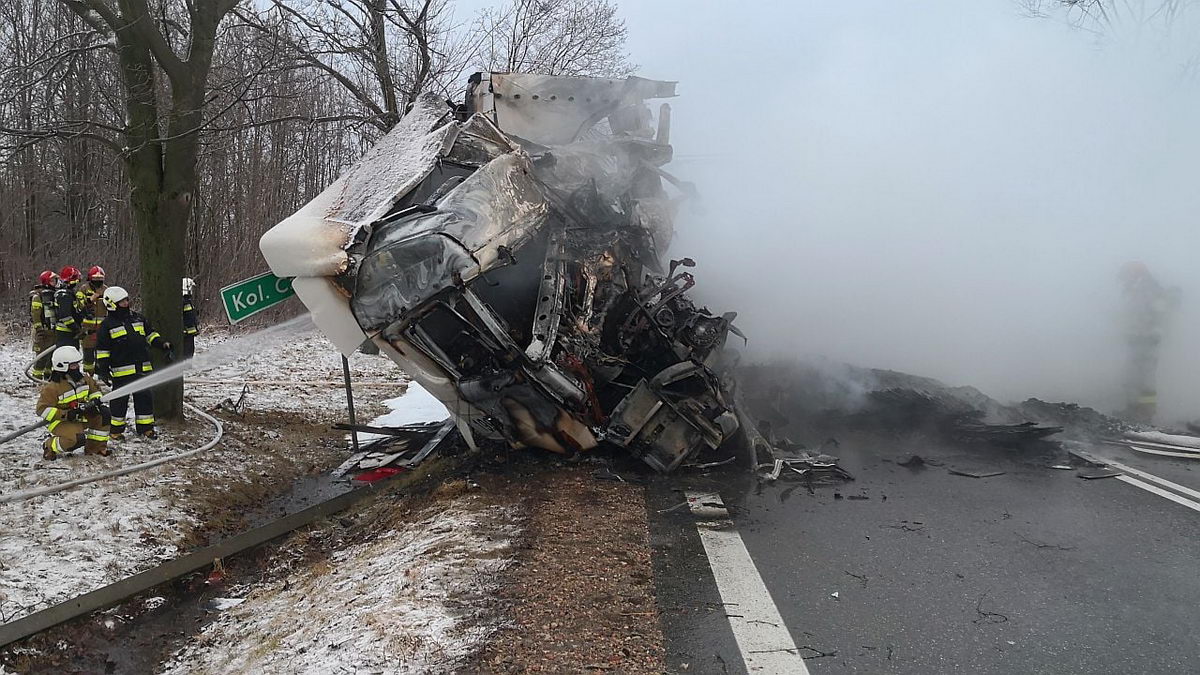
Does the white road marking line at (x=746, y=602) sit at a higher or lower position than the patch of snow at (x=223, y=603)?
higher

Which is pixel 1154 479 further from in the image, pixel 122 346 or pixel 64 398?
pixel 122 346

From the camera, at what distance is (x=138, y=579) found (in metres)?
4.27

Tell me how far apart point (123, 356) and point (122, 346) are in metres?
0.09

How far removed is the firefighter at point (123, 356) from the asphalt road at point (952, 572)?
4.74m

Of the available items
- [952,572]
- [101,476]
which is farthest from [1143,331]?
[101,476]

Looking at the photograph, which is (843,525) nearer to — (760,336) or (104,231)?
(760,336)

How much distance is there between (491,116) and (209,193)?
16.7m

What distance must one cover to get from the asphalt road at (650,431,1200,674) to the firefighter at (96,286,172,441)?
4.74 m

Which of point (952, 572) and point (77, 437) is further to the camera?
point (77, 437)

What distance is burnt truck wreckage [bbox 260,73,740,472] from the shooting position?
4676 mm

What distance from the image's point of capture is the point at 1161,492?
5066 mm

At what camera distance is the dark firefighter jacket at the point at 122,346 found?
6.88 m

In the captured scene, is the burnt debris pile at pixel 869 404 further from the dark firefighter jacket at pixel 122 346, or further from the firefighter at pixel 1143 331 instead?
the dark firefighter jacket at pixel 122 346

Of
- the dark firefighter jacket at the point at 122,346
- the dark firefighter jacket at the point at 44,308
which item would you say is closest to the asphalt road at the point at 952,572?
the dark firefighter jacket at the point at 122,346
